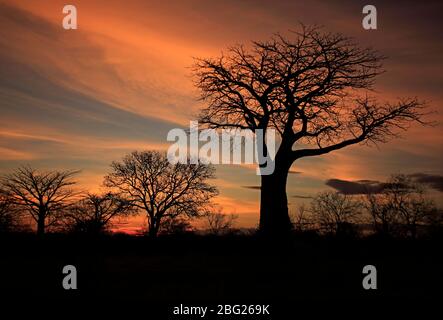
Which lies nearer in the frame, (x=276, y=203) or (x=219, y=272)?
(x=219, y=272)

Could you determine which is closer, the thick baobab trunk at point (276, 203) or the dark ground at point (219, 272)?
the dark ground at point (219, 272)

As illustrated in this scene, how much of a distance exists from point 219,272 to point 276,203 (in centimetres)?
586

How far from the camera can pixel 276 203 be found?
1880 centimetres

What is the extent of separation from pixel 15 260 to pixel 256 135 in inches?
395

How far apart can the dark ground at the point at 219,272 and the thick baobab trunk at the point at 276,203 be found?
652 mm

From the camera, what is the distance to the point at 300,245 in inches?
749

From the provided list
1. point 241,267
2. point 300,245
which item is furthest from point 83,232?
point 300,245

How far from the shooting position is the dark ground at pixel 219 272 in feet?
32.9

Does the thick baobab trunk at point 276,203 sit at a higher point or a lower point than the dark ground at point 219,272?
higher

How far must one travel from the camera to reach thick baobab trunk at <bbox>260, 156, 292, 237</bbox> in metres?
18.7

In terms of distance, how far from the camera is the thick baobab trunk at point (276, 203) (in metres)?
18.7

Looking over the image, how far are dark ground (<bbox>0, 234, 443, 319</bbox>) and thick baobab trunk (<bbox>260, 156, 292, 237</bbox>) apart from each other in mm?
652

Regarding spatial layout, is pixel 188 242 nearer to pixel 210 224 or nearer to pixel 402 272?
pixel 402 272

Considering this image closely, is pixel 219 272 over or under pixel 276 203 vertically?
under
